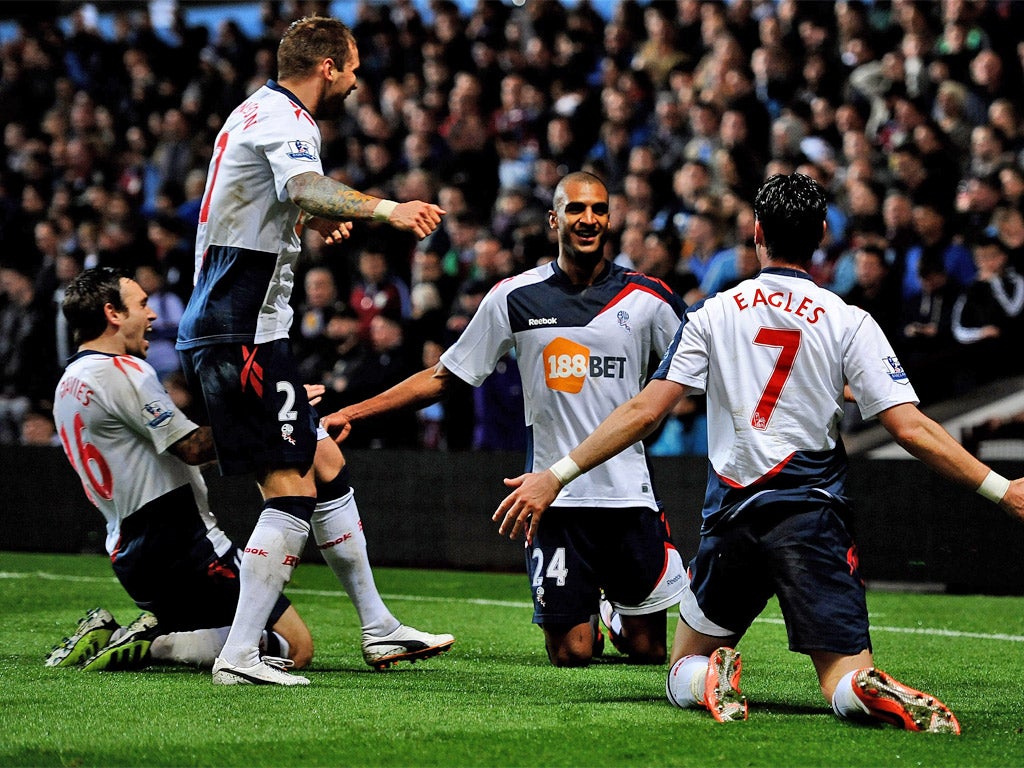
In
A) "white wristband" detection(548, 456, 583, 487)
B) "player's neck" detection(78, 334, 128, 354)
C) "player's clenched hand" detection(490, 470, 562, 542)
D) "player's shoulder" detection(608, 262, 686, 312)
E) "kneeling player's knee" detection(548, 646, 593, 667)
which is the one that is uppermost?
"player's shoulder" detection(608, 262, 686, 312)

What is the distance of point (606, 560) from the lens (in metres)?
6.75

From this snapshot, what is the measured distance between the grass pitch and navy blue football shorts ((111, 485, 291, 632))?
0.96 ft

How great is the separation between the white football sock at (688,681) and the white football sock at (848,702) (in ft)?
1.47

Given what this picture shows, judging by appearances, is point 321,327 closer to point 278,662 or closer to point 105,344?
point 105,344

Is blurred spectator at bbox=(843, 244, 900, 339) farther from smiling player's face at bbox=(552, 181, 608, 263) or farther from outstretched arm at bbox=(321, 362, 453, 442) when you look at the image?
outstretched arm at bbox=(321, 362, 453, 442)

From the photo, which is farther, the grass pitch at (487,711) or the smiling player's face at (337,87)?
the smiling player's face at (337,87)

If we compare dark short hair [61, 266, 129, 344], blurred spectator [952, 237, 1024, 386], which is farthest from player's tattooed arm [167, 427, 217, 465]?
blurred spectator [952, 237, 1024, 386]

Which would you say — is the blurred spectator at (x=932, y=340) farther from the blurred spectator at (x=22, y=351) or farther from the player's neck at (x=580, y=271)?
the blurred spectator at (x=22, y=351)

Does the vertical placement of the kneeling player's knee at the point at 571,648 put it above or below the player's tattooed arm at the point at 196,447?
below

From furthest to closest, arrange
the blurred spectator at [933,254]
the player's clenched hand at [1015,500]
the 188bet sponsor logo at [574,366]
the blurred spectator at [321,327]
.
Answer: the blurred spectator at [321,327]
the blurred spectator at [933,254]
the 188bet sponsor logo at [574,366]
the player's clenched hand at [1015,500]

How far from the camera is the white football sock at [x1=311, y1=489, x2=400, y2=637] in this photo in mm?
6137

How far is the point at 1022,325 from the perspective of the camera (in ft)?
35.1

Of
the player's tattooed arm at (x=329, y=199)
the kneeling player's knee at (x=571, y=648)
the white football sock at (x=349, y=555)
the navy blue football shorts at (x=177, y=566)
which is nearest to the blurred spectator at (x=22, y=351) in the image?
the navy blue football shorts at (x=177, y=566)

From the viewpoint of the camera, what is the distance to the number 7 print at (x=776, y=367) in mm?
4895
